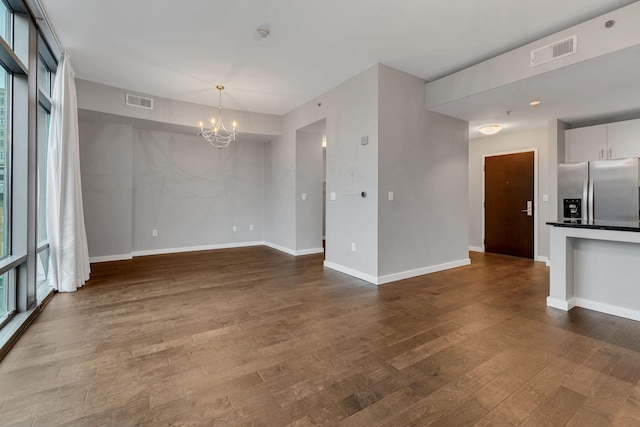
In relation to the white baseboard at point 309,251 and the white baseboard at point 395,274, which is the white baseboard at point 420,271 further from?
the white baseboard at point 309,251

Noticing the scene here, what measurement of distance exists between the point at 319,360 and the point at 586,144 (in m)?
5.50

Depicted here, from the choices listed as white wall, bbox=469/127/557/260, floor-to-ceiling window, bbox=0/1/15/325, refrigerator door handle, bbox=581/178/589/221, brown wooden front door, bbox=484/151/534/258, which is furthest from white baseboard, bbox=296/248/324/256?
refrigerator door handle, bbox=581/178/589/221

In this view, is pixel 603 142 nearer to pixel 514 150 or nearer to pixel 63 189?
pixel 514 150

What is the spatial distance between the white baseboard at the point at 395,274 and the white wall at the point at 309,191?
1271mm

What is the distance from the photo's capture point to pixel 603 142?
4.54 meters

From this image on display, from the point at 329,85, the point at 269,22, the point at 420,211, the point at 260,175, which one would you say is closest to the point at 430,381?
the point at 420,211

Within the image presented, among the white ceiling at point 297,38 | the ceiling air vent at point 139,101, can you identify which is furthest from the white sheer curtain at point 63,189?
the ceiling air vent at point 139,101

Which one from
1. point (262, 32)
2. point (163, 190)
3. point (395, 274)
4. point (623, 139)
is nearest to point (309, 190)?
point (395, 274)

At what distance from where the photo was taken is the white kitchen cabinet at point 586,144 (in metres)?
4.55

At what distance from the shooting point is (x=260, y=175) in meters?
7.08

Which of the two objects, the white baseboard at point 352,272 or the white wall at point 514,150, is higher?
the white wall at point 514,150

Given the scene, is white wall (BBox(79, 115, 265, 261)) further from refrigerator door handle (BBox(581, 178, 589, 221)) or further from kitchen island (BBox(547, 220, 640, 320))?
refrigerator door handle (BBox(581, 178, 589, 221))

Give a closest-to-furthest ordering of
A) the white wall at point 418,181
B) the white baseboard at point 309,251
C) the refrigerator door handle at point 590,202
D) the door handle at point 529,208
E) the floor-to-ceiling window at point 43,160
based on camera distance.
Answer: the floor-to-ceiling window at point 43,160 < the white wall at point 418,181 < the refrigerator door handle at point 590,202 < the door handle at point 529,208 < the white baseboard at point 309,251

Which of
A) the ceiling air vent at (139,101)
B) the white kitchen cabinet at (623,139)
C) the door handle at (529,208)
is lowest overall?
the door handle at (529,208)
